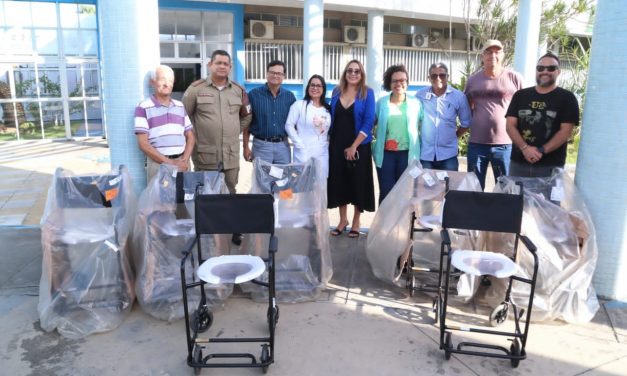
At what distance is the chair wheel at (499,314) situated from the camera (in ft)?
10.1

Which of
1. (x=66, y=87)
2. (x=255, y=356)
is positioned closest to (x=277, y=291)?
(x=255, y=356)

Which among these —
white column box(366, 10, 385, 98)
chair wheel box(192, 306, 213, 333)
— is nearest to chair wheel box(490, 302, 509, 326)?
chair wheel box(192, 306, 213, 333)

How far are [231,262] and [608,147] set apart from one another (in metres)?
2.65

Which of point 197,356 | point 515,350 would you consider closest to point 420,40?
point 515,350

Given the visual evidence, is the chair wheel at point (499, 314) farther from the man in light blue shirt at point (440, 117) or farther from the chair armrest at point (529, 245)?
the man in light blue shirt at point (440, 117)

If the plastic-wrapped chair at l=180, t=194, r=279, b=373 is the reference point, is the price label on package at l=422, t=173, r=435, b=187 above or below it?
above

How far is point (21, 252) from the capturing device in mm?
4309

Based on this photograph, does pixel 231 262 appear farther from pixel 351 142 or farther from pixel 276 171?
pixel 351 142

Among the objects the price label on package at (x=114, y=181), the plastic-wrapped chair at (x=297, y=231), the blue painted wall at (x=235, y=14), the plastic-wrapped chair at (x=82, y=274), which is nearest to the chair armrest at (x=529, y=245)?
the plastic-wrapped chair at (x=297, y=231)

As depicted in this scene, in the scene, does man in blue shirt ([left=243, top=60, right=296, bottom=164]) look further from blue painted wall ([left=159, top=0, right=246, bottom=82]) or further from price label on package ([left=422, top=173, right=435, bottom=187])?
blue painted wall ([left=159, top=0, right=246, bottom=82])

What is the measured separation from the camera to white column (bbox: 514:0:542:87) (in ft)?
25.3

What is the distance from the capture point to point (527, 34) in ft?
25.5

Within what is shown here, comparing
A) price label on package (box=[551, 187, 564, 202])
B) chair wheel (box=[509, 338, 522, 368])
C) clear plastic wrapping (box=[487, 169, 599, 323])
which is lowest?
chair wheel (box=[509, 338, 522, 368])

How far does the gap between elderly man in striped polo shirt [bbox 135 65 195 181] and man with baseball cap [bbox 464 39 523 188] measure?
7.90ft
